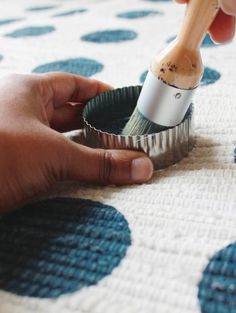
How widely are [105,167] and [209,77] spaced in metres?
0.26

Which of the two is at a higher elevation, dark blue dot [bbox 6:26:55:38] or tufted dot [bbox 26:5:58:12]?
dark blue dot [bbox 6:26:55:38]

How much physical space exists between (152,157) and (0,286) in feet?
0.54

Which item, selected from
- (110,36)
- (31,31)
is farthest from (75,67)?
(31,31)

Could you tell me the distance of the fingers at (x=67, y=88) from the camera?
47 cm

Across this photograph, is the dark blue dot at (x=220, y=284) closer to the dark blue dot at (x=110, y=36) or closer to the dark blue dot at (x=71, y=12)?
the dark blue dot at (x=110, y=36)

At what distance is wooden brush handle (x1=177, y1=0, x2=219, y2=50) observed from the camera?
0.36 m

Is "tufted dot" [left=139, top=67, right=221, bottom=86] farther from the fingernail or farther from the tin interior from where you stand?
the fingernail

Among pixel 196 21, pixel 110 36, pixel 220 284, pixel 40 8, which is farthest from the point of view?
pixel 40 8

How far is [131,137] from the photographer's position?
0.39 m

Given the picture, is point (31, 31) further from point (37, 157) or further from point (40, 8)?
point (37, 157)

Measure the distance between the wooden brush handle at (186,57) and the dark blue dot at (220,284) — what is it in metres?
0.14

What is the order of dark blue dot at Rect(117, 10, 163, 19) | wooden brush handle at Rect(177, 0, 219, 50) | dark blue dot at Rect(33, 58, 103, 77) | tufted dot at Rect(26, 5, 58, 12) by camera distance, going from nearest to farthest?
wooden brush handle at Rect(177, 0, 219, 50) < dark blue dot at Rect(33, 58, 103, 77) < dark blue dot at Rect(117, 10, 163, 19) < tufted dot at Rect(26, 5, 58, 12)

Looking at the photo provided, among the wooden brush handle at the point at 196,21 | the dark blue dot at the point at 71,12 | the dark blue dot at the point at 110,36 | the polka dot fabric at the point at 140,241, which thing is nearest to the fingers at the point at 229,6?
the wooden brush handle at the point at 196,21

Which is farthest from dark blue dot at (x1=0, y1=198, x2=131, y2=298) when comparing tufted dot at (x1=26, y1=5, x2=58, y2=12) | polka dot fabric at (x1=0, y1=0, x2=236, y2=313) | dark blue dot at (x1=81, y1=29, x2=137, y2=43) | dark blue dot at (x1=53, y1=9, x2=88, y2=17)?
tufted dot at (x1=26, y1=5, x2=58, y2=12)
